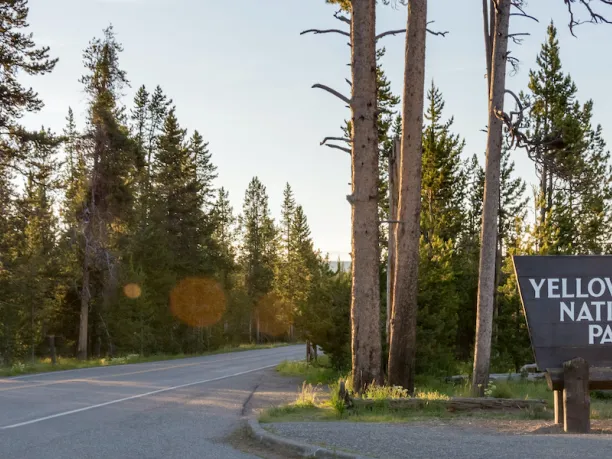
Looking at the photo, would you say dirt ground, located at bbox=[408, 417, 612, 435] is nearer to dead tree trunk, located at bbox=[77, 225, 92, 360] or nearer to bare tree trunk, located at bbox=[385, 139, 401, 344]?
bare tree trunk, located at bbox=[385, 139, 401, 344]

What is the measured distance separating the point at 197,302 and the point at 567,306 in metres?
50.6

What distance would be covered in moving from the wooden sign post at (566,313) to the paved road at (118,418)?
4661mm

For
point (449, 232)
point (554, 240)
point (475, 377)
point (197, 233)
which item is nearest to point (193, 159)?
point (197, 233)

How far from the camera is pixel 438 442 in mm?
8883

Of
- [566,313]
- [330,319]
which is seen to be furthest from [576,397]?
[330,319]

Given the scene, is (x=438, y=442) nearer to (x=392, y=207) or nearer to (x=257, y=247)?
(x=392, y=207)

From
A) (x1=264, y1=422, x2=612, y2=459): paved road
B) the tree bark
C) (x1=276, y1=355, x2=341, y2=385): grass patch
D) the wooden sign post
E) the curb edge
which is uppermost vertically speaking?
the wooden sign post

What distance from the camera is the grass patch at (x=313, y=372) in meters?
22.2

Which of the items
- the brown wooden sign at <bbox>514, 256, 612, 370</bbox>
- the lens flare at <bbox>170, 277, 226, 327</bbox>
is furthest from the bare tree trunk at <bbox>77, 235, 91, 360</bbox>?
the brown wooden sign at <bbox>514, 256, 612, 370</bbox>

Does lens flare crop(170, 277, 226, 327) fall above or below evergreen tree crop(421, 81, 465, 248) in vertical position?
below

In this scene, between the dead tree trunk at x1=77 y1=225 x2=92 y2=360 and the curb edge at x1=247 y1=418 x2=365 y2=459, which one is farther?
the dead tree trunk at x1=77 y1=225 x2=92 y2=360

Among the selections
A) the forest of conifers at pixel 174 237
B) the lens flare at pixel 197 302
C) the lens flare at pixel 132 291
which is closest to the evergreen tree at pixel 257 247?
the forest of conifers at pixel 174 237

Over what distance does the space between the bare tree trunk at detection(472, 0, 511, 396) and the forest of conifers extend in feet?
2.38

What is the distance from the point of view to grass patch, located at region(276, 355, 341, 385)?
22.2 metres
